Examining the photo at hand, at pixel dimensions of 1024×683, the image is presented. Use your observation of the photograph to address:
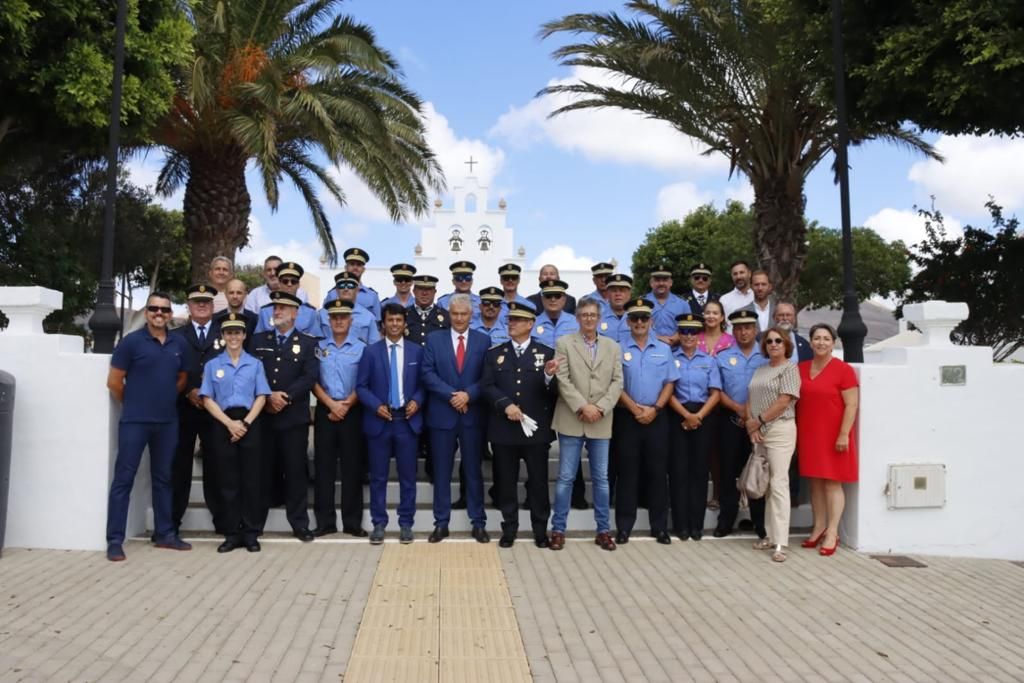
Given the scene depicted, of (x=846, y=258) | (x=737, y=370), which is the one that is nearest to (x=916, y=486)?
(x=737, y=370)

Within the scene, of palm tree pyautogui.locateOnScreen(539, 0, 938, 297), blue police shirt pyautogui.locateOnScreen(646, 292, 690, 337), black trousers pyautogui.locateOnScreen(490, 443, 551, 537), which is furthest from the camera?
palm tree pyautogui.locateOnScreen(539, 0, 938, 297)

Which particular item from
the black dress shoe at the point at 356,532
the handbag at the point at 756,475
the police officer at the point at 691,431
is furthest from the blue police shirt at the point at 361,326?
the handbag at the point at 756,475

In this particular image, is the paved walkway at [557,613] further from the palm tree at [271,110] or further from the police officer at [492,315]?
the palm tree at [271,110]

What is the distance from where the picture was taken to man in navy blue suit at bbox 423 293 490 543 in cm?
724

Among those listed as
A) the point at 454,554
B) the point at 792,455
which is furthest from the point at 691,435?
the point at 454,554

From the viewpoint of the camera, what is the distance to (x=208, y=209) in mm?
15062

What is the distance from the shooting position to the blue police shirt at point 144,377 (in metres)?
6.82

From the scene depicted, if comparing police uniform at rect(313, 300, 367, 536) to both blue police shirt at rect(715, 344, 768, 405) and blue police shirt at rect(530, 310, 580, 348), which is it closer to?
blue police shirt at rect(530, 310, 580, 348)

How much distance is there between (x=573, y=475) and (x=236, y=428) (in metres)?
2.80

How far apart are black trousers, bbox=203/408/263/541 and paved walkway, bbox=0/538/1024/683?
271 mm

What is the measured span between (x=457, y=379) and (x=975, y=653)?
422 centimetres

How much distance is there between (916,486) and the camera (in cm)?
735

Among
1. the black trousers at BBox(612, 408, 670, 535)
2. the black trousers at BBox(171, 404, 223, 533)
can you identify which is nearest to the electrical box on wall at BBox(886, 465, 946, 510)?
the black trousers at BBox(612, 408, 670, 535)

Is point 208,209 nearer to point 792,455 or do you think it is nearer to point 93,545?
point 93,545
